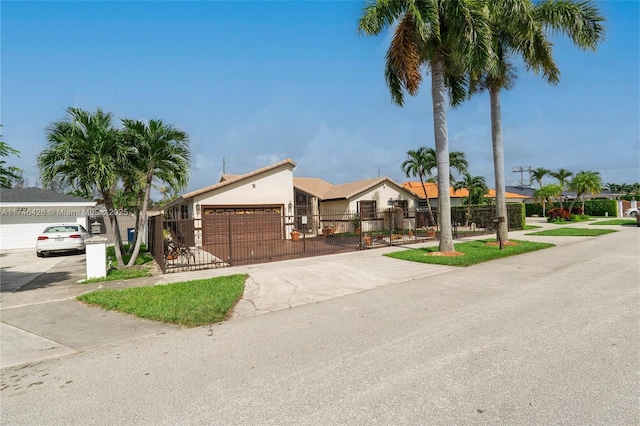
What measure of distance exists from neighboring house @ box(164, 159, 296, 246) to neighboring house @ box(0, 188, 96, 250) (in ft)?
22.8

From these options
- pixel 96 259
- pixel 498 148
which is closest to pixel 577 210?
pixel 498 148

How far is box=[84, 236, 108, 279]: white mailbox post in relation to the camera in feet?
31.6

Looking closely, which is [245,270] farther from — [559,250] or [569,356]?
[559,250]

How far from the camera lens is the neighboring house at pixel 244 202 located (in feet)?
58.7

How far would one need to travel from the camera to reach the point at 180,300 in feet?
22.5

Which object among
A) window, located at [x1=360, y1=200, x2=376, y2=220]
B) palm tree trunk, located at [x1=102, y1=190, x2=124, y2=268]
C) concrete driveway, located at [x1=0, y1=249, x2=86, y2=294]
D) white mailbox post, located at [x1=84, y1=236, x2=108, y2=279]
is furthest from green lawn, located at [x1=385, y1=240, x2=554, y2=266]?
concrete driveway, located at [x1=0, y1=249, x2=86, y2=294]

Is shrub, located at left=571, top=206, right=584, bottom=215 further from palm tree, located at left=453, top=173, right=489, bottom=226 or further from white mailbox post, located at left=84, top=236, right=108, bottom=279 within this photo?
white mailbox post, located at left=84, top=236, right=108, bottom=279

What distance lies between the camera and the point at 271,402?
A: 10.1 feet

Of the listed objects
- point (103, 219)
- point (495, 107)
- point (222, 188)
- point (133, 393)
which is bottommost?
point (133, 393)

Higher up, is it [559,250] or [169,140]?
[169,140]

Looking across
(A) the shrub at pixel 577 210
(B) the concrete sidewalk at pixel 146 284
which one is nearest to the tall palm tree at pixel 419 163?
(B) the concrete sidewalk at pixel 146 284

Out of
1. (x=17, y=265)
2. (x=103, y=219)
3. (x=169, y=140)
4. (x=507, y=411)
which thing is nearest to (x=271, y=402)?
(x=507, y=411)

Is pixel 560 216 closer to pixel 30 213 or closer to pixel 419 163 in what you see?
pixel 419 163

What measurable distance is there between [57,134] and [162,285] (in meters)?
6.25
